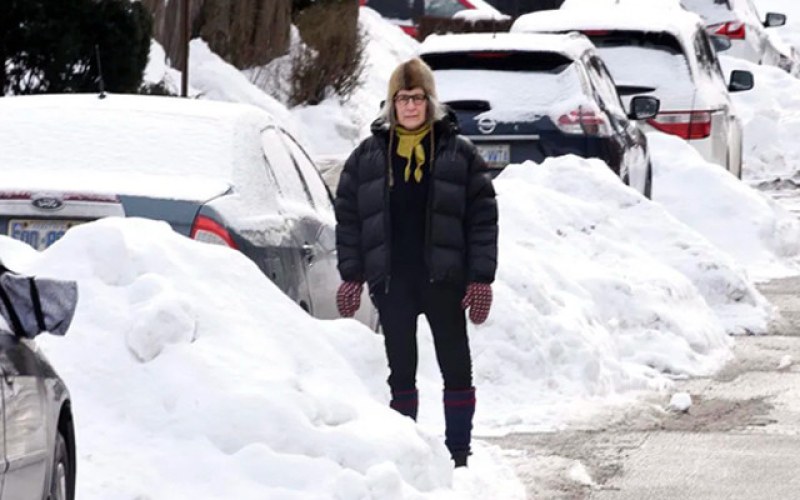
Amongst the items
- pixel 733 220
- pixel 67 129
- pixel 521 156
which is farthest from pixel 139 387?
pixel 733 220

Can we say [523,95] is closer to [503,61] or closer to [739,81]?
[503,61]

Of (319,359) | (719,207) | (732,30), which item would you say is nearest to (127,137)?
(319,359)

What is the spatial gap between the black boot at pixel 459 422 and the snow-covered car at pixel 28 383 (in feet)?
9.69

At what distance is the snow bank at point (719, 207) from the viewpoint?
61.3 ft

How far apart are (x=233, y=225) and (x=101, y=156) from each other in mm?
617

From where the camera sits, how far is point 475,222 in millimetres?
8898

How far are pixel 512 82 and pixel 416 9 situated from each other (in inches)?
807

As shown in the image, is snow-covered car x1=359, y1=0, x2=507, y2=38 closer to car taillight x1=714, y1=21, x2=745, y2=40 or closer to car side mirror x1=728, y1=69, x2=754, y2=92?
car taillight x1=714, y1=21, x2=745, y2=40

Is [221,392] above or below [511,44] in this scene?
above

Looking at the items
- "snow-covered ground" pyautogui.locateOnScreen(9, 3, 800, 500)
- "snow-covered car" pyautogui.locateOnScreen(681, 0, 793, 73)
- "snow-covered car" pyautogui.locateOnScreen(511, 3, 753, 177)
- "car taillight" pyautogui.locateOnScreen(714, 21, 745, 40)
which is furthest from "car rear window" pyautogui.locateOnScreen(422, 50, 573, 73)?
"car taillight" pyautogui.locateOnScreen(714, 21, 745, 40)

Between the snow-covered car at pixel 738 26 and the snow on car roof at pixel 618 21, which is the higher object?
the snow on car roof at pixel 618 21

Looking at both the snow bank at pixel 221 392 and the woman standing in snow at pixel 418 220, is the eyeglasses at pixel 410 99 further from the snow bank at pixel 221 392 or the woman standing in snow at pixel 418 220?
the snow bank at pixel 221 392

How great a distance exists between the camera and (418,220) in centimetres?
891

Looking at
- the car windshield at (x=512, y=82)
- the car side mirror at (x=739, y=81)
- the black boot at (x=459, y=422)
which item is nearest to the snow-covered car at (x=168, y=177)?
the black boot at (x=459, y=422)
